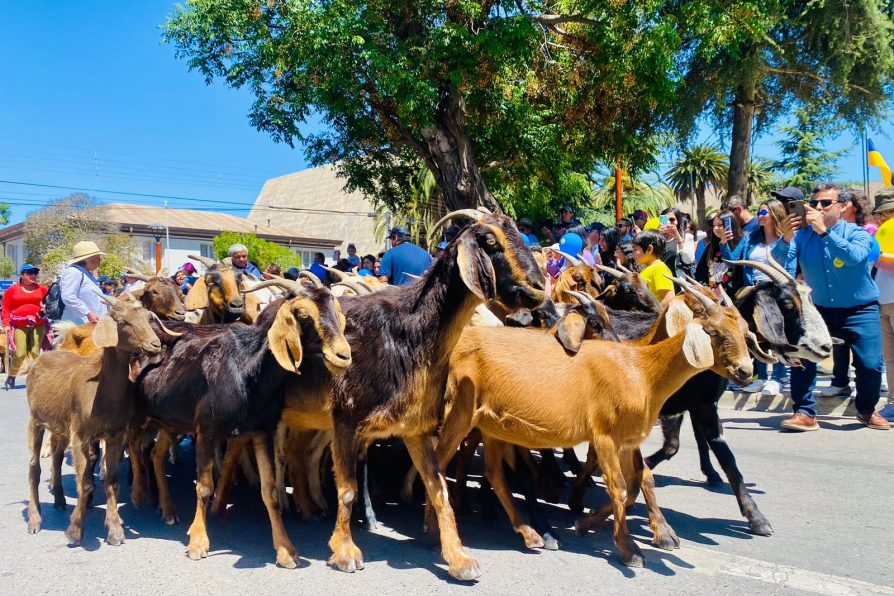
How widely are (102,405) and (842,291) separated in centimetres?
689

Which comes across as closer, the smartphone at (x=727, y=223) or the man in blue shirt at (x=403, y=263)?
the man in blue shirt at (x=403, y=263)

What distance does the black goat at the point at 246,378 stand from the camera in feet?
13.9

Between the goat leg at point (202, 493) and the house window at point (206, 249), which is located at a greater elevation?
the house window at point (206, 249)

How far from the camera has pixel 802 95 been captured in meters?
20.3

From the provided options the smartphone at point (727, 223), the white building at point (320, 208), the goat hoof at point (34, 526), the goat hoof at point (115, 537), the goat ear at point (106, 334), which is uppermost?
the white building at point (320, 208)

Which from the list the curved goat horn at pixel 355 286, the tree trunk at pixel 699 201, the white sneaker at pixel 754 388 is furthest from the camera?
the tree trunk at pixel 699 201

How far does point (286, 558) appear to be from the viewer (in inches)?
164

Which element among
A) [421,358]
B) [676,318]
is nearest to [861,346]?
[676,318]

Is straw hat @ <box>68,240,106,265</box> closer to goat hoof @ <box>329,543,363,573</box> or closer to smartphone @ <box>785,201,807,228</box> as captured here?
goat hoof @ <box>329,543,363,573</box>

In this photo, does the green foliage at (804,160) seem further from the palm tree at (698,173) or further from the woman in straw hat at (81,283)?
the woman in straw hat at (81,283)

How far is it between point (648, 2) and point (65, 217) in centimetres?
3806

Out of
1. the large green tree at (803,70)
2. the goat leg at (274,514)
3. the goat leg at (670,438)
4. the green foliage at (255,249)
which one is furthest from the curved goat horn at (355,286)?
the green foliage at (255,249)

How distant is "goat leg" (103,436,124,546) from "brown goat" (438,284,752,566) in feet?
7.29

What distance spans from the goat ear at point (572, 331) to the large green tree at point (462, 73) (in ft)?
27.8
